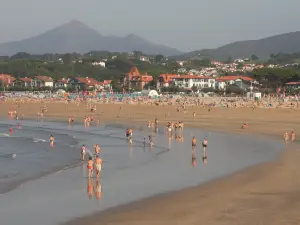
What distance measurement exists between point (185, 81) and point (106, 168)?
78758mm

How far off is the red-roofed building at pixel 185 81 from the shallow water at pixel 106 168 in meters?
62.1

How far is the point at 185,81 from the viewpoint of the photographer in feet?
317

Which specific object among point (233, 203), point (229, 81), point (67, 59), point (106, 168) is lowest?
point (233, 203)

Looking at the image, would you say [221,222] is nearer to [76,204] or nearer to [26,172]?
[76,204]

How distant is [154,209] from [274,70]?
278 ft

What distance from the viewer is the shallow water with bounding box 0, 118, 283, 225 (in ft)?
41.5

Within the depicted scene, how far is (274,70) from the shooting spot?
9319 cm

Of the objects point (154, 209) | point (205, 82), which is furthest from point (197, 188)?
point (205, 82)

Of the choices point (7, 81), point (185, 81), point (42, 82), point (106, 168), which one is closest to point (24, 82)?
point (7, 81)

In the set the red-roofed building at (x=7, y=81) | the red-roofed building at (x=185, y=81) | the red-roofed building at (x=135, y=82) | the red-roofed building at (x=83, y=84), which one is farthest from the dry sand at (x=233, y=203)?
the red-roofed building at (x=7, y=81)

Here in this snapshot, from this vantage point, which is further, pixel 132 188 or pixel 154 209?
pixel 132 188

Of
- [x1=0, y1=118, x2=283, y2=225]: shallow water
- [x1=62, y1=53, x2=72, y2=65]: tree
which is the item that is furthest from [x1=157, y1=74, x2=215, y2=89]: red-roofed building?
[x1=62, y1=53, x2=72, y2=65]: tree

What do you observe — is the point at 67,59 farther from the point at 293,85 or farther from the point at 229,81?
the point at 293,85

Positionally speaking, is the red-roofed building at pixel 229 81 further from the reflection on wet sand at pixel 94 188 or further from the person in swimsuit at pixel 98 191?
the person in swimsuit at pixel 98 191
